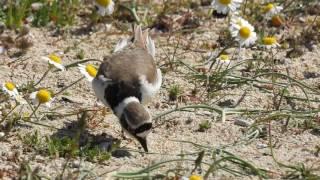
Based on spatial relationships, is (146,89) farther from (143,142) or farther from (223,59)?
(223,59)

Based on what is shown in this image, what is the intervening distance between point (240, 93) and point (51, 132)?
1.95m

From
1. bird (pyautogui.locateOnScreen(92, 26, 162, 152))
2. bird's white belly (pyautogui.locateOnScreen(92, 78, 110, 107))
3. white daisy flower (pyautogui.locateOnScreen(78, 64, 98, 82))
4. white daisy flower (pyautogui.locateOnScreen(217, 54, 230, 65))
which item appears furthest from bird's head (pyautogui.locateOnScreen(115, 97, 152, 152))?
white daisy flower (pyautogui.locateOnScreen(217, 54, 230, 65))

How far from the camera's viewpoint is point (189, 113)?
24.0 feet

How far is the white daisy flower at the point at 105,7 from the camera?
839 centimetres

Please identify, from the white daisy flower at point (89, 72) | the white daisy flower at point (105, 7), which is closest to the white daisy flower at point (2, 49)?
the white daisy flower at point (105, 7)

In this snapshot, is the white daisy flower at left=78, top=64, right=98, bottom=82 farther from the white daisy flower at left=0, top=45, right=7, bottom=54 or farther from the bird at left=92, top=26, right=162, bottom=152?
the white daisy flower at left=0, top=45, right=7, bottom=54

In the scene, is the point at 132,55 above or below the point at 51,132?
above

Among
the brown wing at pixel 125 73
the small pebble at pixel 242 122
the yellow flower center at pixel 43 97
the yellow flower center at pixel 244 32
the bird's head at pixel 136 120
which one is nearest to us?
the bird's head at pixel 136 120

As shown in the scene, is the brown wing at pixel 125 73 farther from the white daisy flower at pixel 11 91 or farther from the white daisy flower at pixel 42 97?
the white daisy flower at pixel 11 91

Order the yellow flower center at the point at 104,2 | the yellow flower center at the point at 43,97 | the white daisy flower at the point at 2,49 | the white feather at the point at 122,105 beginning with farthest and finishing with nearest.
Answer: the yellow flower center at the point at 104,2 < the white daisy flower at the point at 2,49 < the yellow flower center at the point at 43,97 < the white feather at the point at 122,105

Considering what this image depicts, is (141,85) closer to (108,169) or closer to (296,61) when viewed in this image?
(108,169)

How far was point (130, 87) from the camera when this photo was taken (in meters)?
6.58

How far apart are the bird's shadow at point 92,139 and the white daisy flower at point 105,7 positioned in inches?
70.0

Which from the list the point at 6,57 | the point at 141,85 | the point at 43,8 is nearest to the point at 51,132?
the point at 141,85
